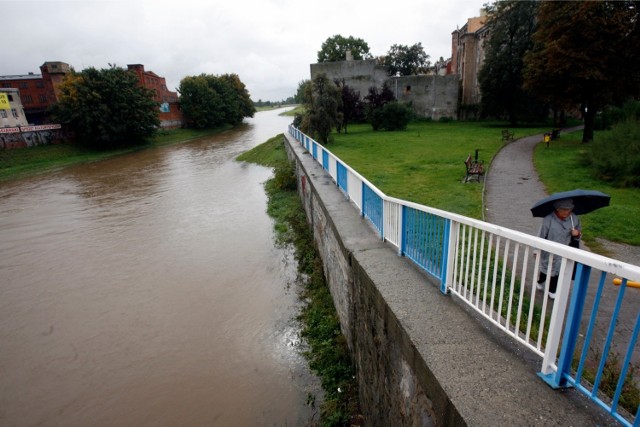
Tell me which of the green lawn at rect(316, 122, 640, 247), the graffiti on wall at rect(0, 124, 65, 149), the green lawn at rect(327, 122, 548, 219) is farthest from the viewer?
the graffiti on wall at rect(0, 124, 65, 149)

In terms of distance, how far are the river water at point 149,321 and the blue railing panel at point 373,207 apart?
8.61 ft

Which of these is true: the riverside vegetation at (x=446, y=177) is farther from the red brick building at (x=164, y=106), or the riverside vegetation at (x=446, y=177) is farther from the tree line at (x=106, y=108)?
the red brick building at (x=164, y=106)

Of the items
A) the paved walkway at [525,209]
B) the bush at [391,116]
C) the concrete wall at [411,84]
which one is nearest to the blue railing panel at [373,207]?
the paved walkway at [525,209]

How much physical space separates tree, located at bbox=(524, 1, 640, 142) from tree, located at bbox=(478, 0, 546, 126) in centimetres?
1160

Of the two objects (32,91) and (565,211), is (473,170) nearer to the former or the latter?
(565,211)

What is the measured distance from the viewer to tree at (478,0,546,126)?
26.4m

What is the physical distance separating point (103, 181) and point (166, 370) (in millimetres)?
19665

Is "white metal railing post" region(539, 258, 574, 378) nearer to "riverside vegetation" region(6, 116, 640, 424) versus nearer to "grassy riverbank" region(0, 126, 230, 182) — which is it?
"riverside vegetation" region(6, 116, 640, 424)

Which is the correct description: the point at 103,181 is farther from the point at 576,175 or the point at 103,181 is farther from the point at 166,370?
the point at 576,175

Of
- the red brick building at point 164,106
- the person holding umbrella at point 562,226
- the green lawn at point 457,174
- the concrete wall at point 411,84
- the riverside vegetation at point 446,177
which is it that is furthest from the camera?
the red brick building at point 164,106

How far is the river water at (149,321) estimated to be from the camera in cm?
526

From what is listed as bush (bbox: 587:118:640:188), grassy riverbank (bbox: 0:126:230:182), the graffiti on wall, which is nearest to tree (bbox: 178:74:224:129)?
grassy riverbank (bbox: 0:126:230:182)

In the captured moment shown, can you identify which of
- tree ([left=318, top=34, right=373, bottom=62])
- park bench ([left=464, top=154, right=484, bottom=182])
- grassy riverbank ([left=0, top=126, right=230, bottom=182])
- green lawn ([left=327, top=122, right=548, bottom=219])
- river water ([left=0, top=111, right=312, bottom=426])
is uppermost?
tree ([left=318, top=34, right=373, bottom=62])

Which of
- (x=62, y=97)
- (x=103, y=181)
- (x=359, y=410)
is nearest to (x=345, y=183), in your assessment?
(x=359, y=410)
